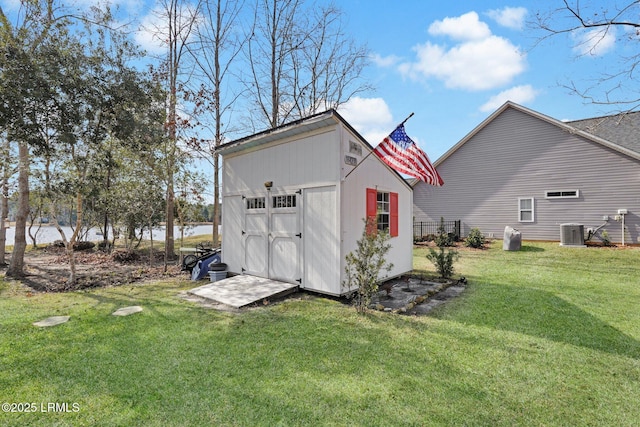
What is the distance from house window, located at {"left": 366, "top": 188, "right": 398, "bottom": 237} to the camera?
6360 mm

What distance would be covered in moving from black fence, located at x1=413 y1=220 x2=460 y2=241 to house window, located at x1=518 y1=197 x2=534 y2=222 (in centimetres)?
289

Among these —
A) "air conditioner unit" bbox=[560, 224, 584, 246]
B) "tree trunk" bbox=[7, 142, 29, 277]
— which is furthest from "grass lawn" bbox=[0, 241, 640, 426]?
"air conditioner unit" bbox=[560, 224, 584, 246]

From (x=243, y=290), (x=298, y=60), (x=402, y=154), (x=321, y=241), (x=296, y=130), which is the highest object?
(x=298, y=60)

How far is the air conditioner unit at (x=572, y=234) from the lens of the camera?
480 inches

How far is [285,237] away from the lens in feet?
20.9

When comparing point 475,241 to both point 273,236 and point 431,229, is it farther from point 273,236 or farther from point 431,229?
point 273,236

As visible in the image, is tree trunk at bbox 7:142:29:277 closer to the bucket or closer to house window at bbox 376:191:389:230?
the bucket

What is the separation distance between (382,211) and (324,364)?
14.1 ft

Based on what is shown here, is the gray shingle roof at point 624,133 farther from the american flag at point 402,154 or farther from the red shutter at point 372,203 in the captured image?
the red shutter at point 372,203

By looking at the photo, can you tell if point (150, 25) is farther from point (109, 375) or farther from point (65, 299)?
point (109, 375)

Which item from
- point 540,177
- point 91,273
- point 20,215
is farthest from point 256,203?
point 540,177

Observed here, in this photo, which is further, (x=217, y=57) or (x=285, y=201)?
(x=217, y=57)

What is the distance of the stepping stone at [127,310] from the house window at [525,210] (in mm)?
16199

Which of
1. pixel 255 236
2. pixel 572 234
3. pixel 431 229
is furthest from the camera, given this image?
pixel 431 229
